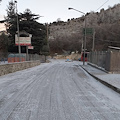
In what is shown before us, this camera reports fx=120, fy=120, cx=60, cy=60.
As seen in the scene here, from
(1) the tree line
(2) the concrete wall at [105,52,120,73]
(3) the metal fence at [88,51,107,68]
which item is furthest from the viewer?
(1) the tree line

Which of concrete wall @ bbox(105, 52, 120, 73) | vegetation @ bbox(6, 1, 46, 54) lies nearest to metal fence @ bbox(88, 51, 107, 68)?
concrete wall @ bbox(105, 52, 120, 73)

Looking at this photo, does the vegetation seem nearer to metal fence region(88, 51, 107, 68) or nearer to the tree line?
the tree line

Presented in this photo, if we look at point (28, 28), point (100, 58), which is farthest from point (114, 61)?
point (28, 28)

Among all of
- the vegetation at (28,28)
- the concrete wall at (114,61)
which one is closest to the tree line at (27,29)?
the vegetation at (28,28)

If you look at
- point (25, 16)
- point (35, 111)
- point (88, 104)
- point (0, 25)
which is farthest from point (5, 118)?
point (0, 25)

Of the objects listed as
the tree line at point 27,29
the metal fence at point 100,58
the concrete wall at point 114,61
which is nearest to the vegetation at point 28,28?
the tree line at point 27,29

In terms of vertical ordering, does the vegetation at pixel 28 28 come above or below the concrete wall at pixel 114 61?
above

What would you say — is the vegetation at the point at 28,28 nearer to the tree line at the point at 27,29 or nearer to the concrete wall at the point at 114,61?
the tree line at the point at 27,29

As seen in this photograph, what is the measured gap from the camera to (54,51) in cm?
8450

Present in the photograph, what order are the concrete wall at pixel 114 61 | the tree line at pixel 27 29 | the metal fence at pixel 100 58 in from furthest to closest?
1. the tree line at pixel 27 29
2. the metal fence at pixel 100 58
3. the concrete wall at pixel 114 61

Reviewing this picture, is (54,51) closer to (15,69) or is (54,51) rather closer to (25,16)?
(25,16)

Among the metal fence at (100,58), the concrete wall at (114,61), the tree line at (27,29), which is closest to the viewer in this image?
the concrete wall at (114,61)

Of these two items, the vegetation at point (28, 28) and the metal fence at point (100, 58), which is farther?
the vegetation at point (28, 28)

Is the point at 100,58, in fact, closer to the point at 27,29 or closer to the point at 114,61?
the point at 114,61
